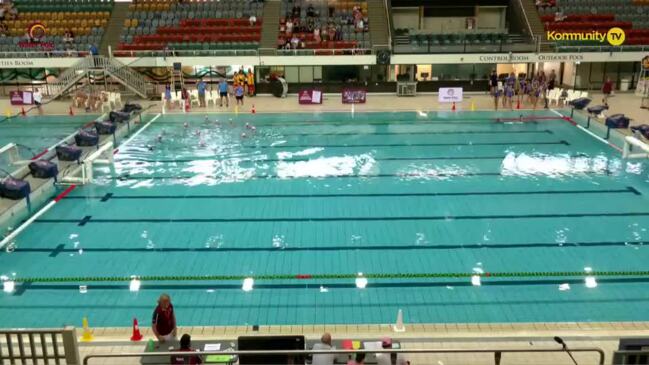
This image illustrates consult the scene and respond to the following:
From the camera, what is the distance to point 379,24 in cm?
2455

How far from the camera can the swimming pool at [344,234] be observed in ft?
24.0

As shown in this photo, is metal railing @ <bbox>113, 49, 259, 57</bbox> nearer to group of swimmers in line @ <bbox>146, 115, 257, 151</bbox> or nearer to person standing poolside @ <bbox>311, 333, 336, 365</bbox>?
group of swimmers in line @ <bbox>146, 115, 257, 151</bbox>

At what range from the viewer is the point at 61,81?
69.1ft

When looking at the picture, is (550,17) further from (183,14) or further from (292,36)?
(183,14)

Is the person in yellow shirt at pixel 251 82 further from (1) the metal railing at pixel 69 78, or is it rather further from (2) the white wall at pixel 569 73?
(2) the white wall at pixel 569 73

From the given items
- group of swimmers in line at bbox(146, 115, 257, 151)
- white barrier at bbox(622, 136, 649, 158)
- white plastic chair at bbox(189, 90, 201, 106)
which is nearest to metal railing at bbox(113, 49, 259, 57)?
white plastic chair at bbox(189, 90, 201, 106)

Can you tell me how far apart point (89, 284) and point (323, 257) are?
3182 millimetres

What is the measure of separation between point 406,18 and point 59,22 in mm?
14786

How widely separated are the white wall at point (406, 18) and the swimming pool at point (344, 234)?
1258 cm

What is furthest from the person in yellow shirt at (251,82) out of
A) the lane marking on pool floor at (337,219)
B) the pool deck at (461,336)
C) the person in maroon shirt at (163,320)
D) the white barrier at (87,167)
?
the person in maroon shirt at (163,320)

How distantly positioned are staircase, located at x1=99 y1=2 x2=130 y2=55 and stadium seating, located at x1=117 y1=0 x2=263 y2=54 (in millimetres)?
352

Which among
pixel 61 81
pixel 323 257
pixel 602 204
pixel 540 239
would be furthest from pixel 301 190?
pixel 61 81

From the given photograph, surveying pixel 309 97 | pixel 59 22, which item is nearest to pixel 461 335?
pixel 309 97

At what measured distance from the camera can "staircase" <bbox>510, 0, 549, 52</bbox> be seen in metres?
23.4
